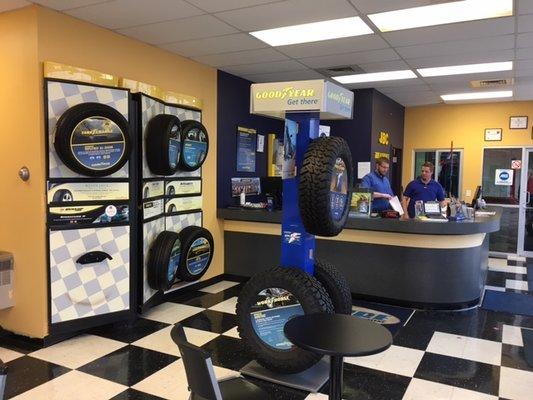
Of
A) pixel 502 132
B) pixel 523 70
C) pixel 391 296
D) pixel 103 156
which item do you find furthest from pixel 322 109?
pixel 502 132

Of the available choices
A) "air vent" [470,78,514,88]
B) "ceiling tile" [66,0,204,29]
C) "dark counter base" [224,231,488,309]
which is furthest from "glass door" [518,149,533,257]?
"ceiling tile" [66,0,204,29]

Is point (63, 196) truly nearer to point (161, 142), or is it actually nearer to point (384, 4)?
point (161, 142)

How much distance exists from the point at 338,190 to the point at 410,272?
2.21m

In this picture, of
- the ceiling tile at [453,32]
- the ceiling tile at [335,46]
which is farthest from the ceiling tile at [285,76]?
the ceiling tile at [453,32]

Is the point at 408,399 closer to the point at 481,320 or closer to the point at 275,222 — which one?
the point at 481,320

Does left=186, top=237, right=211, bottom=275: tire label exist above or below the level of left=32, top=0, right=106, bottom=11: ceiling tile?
below

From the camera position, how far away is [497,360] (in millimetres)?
3375

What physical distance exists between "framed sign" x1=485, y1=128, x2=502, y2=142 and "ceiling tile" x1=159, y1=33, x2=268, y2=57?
5.38m

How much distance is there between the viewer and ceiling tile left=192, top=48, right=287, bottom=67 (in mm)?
4785

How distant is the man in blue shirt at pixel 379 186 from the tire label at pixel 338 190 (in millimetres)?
2390

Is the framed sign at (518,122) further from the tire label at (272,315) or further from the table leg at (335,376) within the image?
the table leg at (335,376)

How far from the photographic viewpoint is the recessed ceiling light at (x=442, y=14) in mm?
3434

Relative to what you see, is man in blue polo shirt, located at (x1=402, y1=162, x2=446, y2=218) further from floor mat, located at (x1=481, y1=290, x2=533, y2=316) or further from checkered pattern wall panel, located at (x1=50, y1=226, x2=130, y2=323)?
checkered pattern wall panel, located at (x1=50, y1=226, x2=130, y2=323)

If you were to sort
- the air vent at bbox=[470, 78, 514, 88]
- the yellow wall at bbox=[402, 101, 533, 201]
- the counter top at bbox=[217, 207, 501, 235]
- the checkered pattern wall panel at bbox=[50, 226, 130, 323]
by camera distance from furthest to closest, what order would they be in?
the yellow wall at bbox=[402, 101, 533, 201], the air vent at bbox=[470, 78, 514, 88], the counter top at bbox=[217, 207, 501, 235], the checkered pattern wall panel at bbox=[50, 226, 130, 323]
